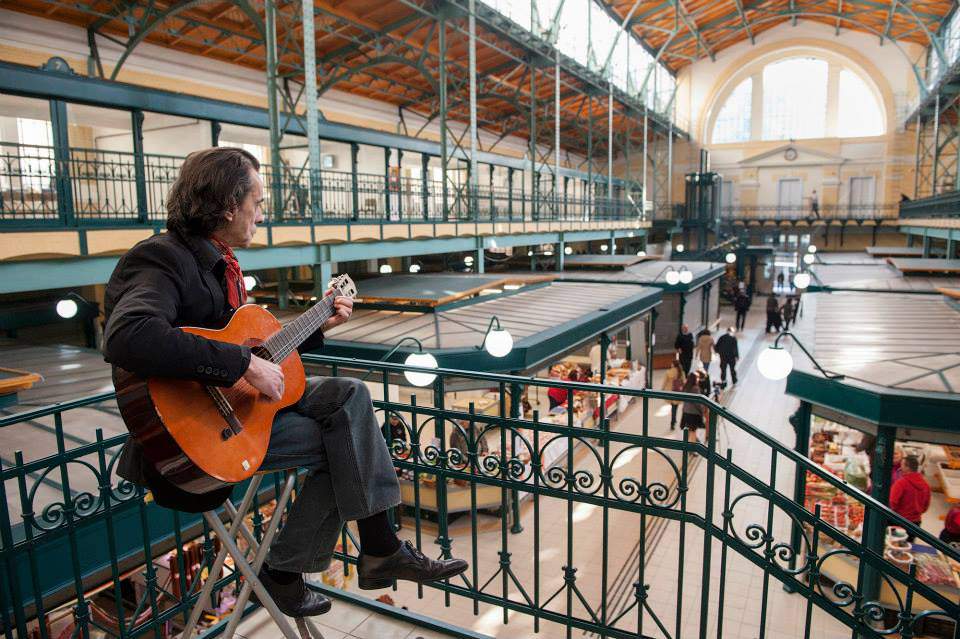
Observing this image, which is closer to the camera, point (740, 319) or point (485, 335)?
point (485, 335)

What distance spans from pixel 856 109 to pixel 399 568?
47.5 meters

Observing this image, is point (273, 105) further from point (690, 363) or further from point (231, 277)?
point (690, 363)

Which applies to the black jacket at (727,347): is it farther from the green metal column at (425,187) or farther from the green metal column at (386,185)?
the green metal column at (386,185)

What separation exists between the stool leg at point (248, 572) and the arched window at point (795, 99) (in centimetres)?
4715

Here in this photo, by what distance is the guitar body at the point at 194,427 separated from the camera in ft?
5.99

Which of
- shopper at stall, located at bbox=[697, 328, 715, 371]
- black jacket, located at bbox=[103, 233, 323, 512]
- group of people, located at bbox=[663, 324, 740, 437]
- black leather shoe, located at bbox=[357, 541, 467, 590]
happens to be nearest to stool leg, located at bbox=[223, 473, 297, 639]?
black jacket, located at bbox=[103, 233, 323, 512]

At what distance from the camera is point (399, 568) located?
244cm

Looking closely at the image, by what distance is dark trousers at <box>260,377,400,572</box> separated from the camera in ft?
7.38

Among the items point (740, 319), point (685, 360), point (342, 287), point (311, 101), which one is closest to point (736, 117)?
point (740, 319)

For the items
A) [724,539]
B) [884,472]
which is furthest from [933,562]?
[724,539]

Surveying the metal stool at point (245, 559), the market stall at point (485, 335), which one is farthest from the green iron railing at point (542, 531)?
the metal stool at point (245, 559)

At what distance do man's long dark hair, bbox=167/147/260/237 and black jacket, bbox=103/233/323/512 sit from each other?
0.06 metres

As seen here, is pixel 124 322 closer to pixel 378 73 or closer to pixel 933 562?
pixel 933 562

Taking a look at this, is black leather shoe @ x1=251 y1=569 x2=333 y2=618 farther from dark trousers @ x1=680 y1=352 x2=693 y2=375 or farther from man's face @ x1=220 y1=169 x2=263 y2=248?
dark trousers @ x1=680 y1=352 x2=693 y2=375
